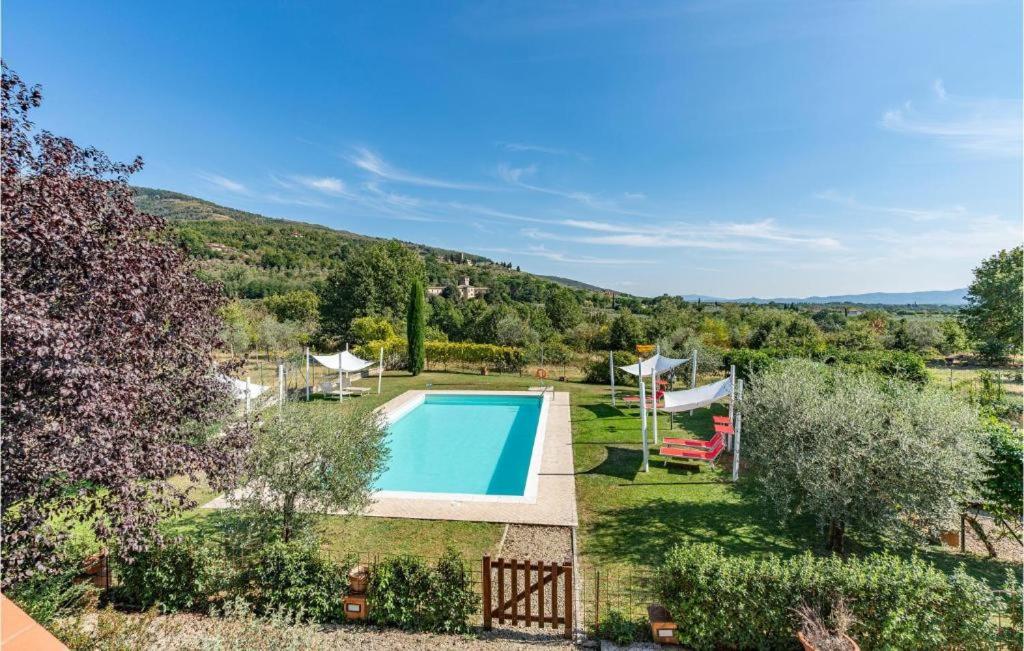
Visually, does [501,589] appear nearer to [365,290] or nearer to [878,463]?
[878,463]

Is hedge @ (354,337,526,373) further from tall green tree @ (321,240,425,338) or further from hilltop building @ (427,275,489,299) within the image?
hilltop building @ (427,275,489,299)

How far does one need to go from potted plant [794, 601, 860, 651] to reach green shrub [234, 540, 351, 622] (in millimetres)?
5472

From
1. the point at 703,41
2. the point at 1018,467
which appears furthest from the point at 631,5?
the point at 1018,467

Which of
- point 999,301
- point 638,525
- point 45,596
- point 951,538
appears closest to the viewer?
point 45,596

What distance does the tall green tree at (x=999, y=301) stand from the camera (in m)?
22.1

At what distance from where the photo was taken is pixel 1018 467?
21.8ft

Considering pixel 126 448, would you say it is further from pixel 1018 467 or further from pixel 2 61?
pixel 1018 467

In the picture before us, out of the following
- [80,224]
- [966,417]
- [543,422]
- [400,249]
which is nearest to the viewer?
[80,224]

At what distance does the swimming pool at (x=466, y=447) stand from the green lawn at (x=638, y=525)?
4.75ft

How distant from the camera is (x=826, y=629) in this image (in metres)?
4.82

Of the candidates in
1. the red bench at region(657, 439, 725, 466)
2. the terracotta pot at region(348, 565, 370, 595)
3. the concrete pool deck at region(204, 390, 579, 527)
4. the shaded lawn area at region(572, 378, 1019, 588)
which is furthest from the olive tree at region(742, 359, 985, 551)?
the terracotta pot at region(348, 565, 370, 595)

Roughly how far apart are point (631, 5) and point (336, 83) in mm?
13992

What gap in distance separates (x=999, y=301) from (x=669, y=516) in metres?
26.5

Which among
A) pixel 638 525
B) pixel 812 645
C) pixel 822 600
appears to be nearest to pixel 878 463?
pixel 822 600
